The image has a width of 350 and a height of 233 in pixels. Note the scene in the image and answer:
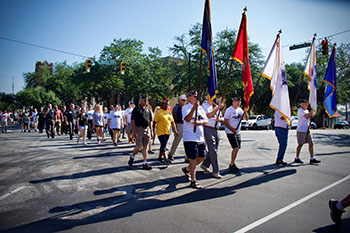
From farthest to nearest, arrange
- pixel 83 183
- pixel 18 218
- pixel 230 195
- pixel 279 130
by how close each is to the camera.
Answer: pixel 279 130, pixel 83 183, pixel 230 195, pixel 18 218

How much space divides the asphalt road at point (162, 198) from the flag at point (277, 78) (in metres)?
1.78

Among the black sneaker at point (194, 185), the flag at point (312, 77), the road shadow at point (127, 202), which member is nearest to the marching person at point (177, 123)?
the road shadow at point (127, 202)

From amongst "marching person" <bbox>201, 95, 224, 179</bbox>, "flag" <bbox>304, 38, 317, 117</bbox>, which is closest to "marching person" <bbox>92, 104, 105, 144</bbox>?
"marching person" <bbox>201, 95, 224, 179</bbox>

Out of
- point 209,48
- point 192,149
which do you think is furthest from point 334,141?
point 192,149

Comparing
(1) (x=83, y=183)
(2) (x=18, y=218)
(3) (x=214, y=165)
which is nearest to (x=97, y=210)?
(2) (x=18, y=218)

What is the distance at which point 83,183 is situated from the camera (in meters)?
4.95

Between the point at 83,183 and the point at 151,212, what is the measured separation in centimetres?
216

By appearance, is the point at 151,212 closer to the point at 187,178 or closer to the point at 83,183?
the point at 187,178

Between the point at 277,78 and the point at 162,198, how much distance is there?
182 inches

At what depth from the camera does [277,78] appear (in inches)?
253

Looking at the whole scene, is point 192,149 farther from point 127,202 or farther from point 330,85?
point 330,85

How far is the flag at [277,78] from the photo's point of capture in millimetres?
6321

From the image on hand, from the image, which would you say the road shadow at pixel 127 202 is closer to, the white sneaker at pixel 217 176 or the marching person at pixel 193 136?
the white sneaker at pixel 217 176

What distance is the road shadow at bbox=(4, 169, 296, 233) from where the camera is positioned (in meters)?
3.17
